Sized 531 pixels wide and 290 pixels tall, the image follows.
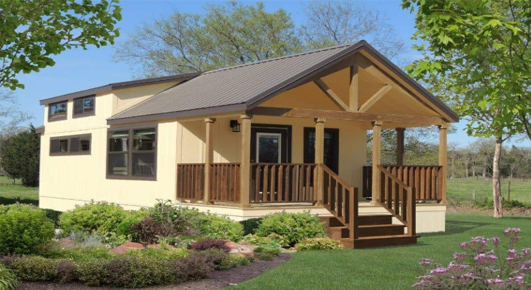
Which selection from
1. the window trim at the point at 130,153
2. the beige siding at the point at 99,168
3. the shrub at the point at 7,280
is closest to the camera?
the shrub at the point at 7,280

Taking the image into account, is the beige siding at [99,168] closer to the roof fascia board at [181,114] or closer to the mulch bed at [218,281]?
the roof fascia board at [181,114]

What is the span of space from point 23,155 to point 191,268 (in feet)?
123

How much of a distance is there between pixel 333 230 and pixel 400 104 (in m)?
5.57

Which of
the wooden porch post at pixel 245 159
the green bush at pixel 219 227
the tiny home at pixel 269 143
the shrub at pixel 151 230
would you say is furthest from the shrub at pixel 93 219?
the wooden porch post at pixel 245 159

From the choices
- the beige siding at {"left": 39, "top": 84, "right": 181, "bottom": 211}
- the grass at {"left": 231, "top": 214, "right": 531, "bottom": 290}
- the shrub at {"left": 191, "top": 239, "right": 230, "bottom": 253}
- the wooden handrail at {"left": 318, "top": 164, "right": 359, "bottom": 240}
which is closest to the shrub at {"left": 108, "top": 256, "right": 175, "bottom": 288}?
the grass at {"left": 231, "top": 214, "right": 531, "bottom": 290}

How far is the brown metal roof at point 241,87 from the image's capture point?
14.9 meters

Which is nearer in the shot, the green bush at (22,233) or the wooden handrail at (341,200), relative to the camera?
the green bush at (22,233)

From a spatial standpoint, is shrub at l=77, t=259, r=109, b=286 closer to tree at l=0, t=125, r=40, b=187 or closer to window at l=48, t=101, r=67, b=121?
window at l=48, t=101, r=67, b=121

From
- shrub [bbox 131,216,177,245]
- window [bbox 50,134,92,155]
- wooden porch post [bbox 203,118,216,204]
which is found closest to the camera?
shrub [bbox 131,216,177,245]

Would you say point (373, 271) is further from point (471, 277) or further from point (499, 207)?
point (499, 207)

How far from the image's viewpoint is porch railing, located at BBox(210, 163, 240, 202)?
48.9 feet

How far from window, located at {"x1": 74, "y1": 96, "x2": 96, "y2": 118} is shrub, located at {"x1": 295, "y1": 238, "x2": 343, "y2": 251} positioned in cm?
1056

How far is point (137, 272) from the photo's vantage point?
8.94 meters

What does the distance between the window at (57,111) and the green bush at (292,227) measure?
39.1 ft
